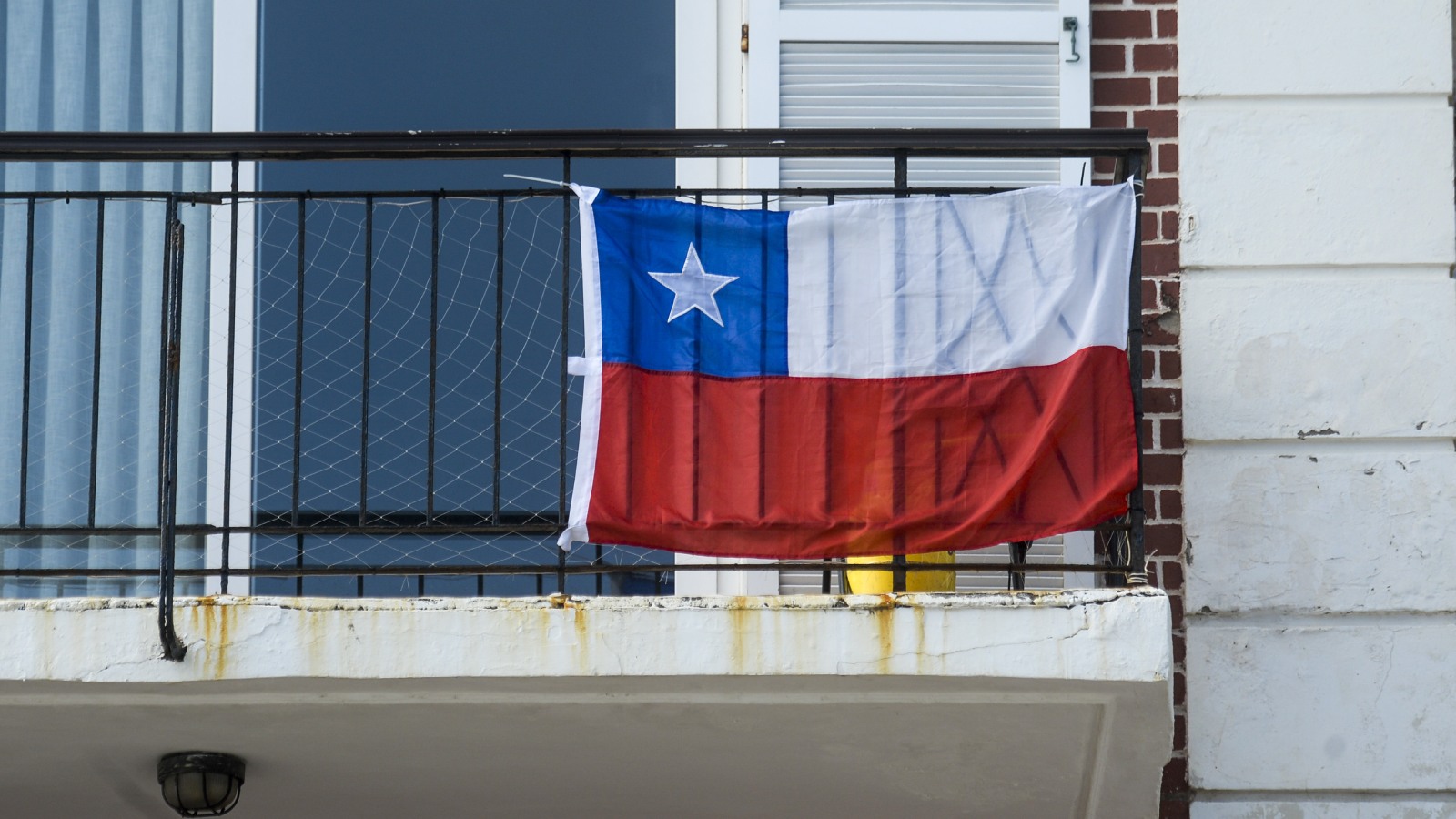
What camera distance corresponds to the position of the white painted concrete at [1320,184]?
5680mm

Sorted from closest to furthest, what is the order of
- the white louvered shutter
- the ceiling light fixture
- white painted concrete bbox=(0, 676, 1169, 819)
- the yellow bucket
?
white painted concrete bbox=(0, 676, 1169, 819), the ceiling light fixture, the yellow bucket, the white louvered shutter

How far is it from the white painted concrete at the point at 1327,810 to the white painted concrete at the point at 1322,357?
41.3 inches

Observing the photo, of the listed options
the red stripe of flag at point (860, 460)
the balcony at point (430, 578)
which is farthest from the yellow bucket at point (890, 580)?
the red stripe of flag at point (860, 460)

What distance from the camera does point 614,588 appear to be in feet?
18.9

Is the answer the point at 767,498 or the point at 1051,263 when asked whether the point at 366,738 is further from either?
the point at 1051,263

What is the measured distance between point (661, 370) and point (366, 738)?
126 centimetres

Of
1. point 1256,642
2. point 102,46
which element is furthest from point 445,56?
point 1256,642

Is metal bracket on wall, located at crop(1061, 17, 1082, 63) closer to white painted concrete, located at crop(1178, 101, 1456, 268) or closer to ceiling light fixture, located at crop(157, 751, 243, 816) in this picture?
white painted concrete, located at crop(1178, 101, 1456, 268)

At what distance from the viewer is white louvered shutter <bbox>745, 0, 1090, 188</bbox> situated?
19.4 ft

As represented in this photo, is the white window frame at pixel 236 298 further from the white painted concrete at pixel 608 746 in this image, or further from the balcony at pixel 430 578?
the white painted concrete at pixel 608 746

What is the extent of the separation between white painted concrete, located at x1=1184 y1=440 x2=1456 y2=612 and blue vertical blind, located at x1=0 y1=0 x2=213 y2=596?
3024mm

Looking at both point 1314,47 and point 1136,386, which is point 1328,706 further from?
point 1314,47

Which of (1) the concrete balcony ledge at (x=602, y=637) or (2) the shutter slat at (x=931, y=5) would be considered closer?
(1) the concrete balcony ledge at (x=602, y=637)

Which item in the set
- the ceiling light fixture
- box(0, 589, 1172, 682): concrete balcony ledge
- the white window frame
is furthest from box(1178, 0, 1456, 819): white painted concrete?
the white window frame
